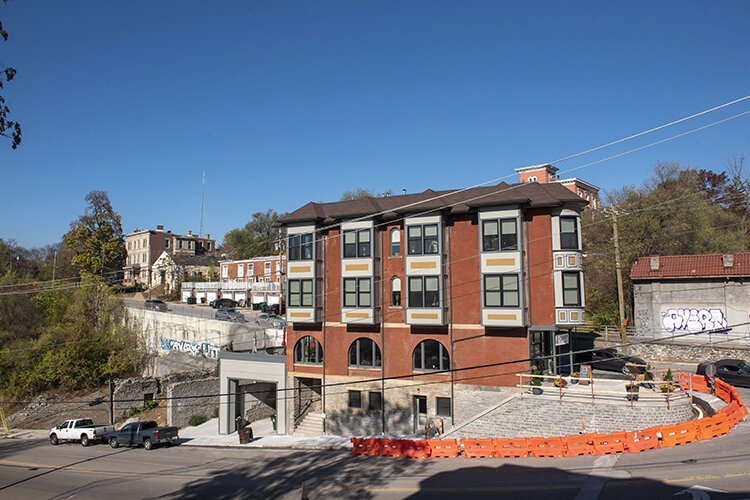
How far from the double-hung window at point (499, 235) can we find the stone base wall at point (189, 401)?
22.2 meters

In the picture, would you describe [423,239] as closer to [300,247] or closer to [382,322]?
[382,322]

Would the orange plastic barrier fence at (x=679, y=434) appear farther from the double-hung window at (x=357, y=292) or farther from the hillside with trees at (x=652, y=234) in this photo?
the hillside with trees at (x=652, y=234)

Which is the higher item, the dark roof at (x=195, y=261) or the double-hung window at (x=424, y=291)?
the dark roof at (x=195, y=261)

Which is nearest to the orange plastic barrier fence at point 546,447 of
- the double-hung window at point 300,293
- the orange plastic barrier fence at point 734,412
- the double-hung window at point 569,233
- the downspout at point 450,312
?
the downspout at point 450,312

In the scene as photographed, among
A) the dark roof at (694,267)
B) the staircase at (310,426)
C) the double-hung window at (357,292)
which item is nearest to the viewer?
the double-hung window at (357,292)

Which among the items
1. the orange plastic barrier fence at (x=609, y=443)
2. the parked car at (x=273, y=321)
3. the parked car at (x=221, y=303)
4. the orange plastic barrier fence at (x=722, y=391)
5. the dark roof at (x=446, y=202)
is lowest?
the orange plastic barrier fence at (x=609, y=443)

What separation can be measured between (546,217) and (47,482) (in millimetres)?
26113

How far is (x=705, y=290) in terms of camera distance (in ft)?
123

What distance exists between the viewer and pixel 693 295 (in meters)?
38.1

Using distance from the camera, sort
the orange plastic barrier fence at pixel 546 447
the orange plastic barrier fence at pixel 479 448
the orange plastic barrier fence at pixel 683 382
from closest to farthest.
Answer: the orange plastic barrier fence at pixel 546 447, the orange plastic barrier fence at pixel 479 448, the orange plastic barrier fence at pixel 683 382

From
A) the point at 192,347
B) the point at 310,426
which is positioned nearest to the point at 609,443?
the point at 310,426

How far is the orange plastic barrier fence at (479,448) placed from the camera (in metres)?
21.4

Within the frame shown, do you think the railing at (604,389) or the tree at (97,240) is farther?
the tree at (97,240)

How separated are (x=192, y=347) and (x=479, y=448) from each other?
33279 millimetres
